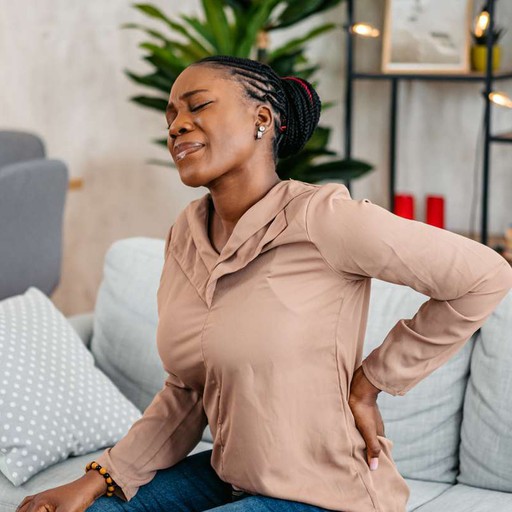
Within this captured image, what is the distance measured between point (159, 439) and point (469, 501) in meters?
0.59

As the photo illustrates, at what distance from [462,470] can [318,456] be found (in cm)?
60

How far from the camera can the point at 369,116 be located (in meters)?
4.09

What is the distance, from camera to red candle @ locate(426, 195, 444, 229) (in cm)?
381

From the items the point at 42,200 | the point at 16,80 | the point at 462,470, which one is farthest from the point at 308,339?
the point at 16,80

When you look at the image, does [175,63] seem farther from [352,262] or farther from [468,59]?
[352,262]

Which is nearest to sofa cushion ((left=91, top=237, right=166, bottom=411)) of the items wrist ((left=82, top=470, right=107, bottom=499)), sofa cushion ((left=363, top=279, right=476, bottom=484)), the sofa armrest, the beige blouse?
the sofa armrest

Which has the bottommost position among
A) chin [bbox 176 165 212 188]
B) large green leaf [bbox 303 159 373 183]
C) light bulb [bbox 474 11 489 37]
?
large green leaf [bbox 303 159 373 183]

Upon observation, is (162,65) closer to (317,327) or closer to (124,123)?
(124,123)

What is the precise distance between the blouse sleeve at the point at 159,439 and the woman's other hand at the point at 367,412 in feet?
0.95

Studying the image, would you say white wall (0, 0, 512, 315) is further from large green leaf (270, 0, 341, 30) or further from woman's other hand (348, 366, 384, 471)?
woman's other hand (348, 366, 384, 471)

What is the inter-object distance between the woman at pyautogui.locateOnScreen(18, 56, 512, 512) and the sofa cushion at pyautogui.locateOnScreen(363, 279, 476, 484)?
0.46 m

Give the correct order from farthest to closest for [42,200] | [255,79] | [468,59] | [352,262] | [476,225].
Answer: [476,225] < [468,59] < [42,200] < [255,79] < [352,262]

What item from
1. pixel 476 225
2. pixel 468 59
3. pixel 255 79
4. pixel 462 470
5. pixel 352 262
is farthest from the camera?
pixel 476 225

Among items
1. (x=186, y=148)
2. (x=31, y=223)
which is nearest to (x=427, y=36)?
(x=31, y=223)
